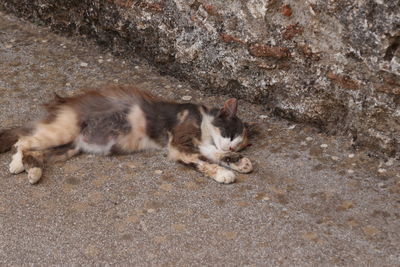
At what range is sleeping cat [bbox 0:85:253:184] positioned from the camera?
4250mm

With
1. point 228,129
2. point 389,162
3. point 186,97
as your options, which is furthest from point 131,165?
point 389,162

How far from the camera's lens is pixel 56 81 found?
525cm

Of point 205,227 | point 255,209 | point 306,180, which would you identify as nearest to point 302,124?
point 306,180

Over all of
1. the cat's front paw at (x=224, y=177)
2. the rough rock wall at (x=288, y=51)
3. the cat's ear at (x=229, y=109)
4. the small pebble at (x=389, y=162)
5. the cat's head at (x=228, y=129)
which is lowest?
the cat's front paw at (x=224, y=177)

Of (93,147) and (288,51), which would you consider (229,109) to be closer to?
(288,51)

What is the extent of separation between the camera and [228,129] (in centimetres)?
430

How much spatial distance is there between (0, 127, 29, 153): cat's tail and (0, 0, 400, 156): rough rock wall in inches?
58.7

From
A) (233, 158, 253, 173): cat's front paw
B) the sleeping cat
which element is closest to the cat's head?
the sleeping cat

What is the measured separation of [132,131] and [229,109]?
73 cm

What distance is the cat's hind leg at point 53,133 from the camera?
166 inches

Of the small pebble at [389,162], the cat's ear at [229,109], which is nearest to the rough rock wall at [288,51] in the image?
the small pebble at [389,162]

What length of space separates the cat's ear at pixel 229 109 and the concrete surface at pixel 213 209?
339mm

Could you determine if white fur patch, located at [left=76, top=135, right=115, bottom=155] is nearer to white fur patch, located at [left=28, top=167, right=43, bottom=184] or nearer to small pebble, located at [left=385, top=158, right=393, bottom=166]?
white fur patch, located at [left=28, top=167, right=43, bottom=184]

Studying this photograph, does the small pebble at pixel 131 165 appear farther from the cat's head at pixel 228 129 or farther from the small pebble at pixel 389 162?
the small pebble at pixel 389 162
